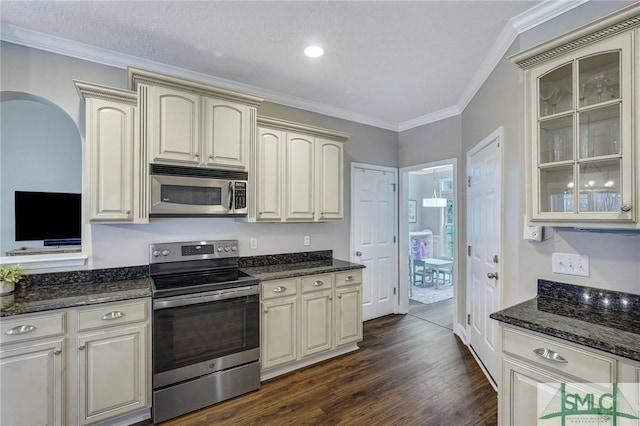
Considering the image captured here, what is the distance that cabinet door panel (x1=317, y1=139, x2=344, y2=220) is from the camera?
3.29 meters

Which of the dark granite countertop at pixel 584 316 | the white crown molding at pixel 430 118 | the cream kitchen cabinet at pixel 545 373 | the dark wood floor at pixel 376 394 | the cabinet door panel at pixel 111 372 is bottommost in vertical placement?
the dark wood floor at pixel 376 394

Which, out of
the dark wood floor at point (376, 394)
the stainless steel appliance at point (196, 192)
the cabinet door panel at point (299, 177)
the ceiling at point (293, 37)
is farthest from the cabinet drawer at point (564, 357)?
the stainless steel appliance at point (196, 192)

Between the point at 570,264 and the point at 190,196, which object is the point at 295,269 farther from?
the point at 570,264

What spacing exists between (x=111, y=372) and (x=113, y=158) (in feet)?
4.87

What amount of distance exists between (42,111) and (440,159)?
516 centimetres

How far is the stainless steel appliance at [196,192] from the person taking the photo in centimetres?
239

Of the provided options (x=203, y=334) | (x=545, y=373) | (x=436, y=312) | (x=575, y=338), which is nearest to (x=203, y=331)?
(x=203, y=334)

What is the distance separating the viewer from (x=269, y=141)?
117 inches

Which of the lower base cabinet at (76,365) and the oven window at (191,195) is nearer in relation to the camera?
the lower base cabinet at (76,365)

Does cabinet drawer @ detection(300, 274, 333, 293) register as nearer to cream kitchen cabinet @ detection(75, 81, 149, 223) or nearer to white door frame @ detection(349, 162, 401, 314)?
white door frame @ detection(349, 162, 401, 314)

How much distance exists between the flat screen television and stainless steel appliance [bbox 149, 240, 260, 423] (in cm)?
147

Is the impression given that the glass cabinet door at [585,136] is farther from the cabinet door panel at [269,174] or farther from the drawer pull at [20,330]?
the drawer pull at [20,330]

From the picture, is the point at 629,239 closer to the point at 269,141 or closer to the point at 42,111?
the point at 269,141

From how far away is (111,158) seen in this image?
7.41 ft
